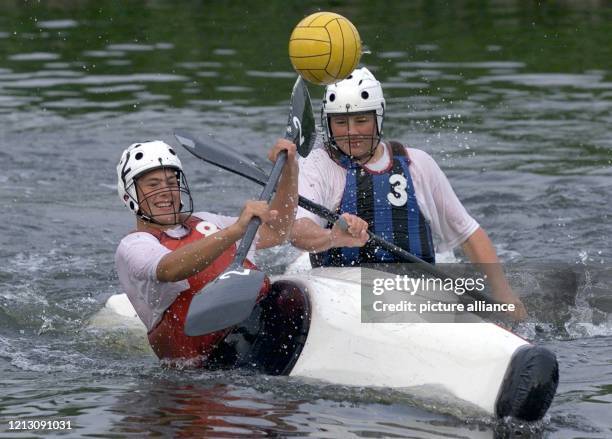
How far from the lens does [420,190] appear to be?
24.4ft

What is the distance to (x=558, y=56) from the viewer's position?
54.7 feet

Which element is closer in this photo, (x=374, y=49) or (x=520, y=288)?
(x=520, y=288)

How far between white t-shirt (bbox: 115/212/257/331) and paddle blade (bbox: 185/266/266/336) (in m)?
0.43

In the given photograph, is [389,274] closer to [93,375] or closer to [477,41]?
[93,375]

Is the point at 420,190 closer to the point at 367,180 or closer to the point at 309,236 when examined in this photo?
the point at 367,180

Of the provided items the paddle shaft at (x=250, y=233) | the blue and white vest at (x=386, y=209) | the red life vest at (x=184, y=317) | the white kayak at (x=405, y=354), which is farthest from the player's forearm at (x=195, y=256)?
the blue and white vest at (x=386, y=209)

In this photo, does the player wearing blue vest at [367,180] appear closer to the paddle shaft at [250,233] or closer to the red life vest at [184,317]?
the red life vest at [184,317]

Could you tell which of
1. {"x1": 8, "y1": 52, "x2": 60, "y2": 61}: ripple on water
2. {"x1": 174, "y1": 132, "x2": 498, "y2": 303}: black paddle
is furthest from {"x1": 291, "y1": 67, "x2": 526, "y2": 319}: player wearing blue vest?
{"x1": 8, "y1": 52, "x2": 60, "y2": 61}: ripple on water

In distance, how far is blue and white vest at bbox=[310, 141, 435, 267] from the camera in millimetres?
7309

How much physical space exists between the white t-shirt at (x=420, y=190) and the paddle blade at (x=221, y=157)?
484 millimetres

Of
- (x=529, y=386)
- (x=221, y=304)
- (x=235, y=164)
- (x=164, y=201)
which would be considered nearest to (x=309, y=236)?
(x=235, y=164)

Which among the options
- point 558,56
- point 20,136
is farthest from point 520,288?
point 558,56

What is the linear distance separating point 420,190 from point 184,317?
1656 mm

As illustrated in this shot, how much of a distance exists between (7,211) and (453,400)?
5904mm
